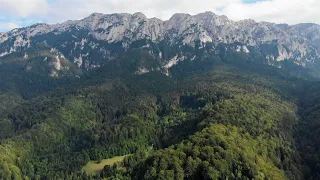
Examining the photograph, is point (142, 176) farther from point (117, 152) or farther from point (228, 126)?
point (117, 152)

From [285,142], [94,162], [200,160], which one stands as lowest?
[94,162]

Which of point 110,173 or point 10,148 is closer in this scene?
point 110,173

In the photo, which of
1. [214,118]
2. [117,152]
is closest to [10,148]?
[117,152]

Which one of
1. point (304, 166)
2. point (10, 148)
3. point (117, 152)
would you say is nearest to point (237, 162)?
point (304, 166)

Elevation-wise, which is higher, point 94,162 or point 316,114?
point 316,114

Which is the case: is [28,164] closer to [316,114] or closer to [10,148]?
[10,148]

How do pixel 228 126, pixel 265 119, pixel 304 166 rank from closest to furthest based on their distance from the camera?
pixel 304 166, pixel 228 126, pixel 265 119

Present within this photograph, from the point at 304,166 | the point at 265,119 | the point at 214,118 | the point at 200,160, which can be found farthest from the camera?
the point at 265,119
